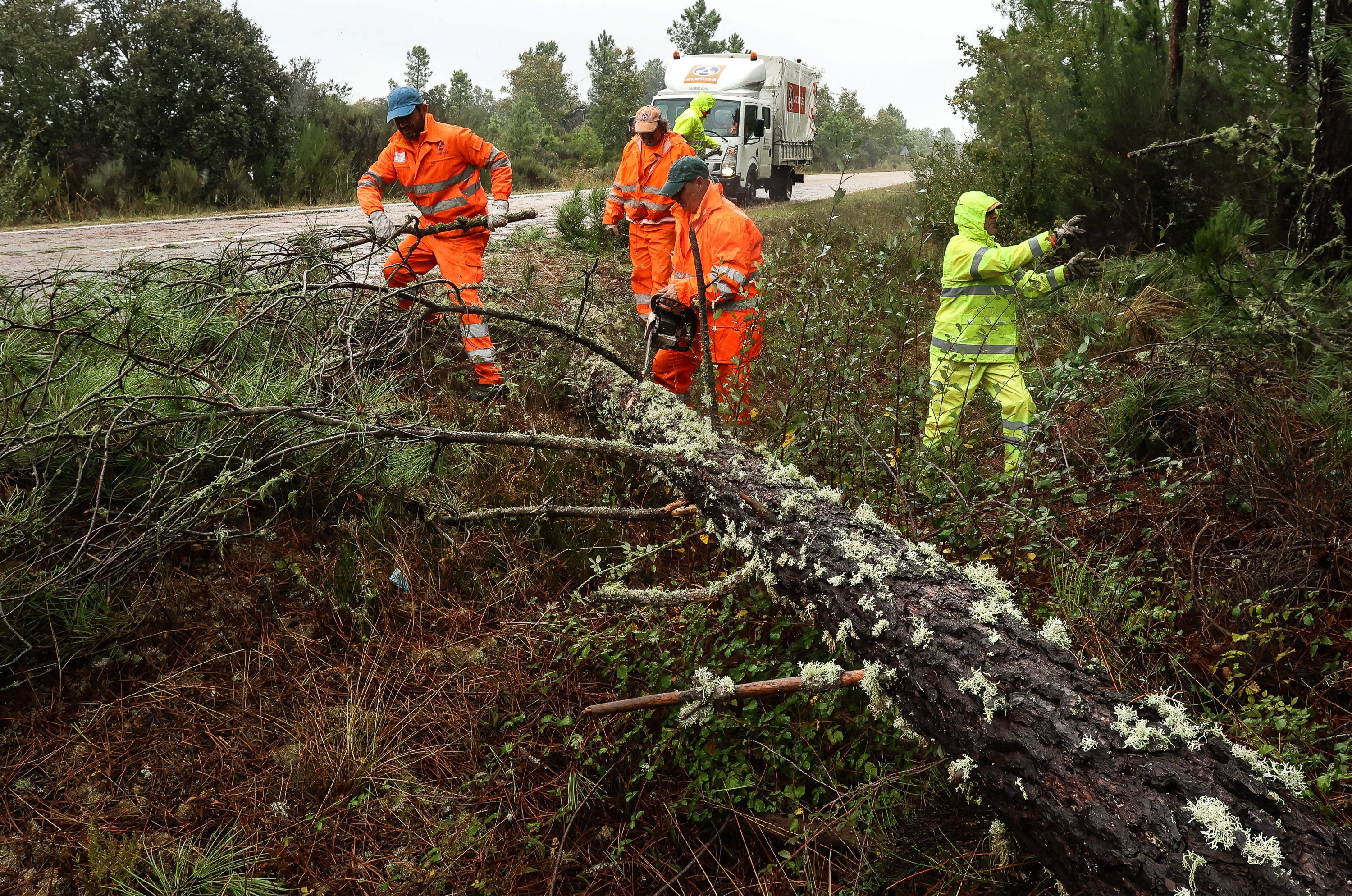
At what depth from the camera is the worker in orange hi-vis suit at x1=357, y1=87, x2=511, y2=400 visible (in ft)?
16.9

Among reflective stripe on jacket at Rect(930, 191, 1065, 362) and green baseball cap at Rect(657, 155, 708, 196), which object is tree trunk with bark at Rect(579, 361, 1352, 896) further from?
green baseball cap at Rect(657, 155, 708, 196)

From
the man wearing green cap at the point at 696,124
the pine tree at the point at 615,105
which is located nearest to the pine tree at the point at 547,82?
the pine tree at the point at 615,105

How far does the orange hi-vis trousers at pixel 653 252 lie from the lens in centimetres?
593

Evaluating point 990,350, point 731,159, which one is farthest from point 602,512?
point 731,159

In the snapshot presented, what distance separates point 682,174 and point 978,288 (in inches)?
71.0

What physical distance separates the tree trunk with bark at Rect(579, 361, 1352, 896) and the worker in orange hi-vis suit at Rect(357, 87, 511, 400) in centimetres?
318

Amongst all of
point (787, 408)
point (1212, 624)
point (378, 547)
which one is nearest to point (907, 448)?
point (787, 408)

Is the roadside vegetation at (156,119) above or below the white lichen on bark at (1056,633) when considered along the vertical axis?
above

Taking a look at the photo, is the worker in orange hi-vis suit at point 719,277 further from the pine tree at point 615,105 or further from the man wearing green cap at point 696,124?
the pine tree at point 615,105

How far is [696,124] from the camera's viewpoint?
7.01 meters

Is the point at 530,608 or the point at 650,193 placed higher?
the point at 650,193

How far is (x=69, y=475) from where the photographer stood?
318cm

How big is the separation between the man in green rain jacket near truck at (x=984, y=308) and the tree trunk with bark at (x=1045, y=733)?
2.21 metres

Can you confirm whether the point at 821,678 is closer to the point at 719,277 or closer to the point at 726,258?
the point at 719,277
